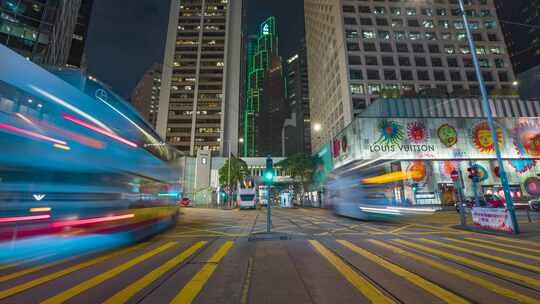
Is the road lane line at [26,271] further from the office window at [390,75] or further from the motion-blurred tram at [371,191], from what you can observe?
the office window at [390,75]

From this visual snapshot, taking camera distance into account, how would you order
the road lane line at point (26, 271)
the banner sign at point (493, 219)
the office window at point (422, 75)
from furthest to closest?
the office window at point (422, 75) < the banner sign at point (493, 219) < the road lane line at point (26, 271)

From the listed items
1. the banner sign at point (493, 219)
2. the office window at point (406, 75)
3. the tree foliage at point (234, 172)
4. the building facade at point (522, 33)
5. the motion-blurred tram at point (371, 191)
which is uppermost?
the building facade at point (522, 33)

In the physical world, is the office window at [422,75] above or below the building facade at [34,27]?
above

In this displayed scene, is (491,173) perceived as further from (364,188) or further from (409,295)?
(409,295)

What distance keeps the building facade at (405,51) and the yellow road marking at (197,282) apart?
47.3 metres

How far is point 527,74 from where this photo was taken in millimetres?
46594

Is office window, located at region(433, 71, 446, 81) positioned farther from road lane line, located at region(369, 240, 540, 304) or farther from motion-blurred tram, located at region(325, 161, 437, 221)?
road lane line, located at region(369, 240, 540, 304)

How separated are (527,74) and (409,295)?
68706mm

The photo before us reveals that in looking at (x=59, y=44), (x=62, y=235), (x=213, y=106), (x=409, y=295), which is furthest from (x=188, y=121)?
(x=409, y=295)

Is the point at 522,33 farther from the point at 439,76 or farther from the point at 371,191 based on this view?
the point at 371,191

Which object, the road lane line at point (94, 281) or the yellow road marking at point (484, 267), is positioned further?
the yellow road marking at point (484, 267)

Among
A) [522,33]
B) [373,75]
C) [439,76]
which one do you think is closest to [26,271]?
[373,75]

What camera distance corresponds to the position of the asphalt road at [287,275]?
12.9 ft

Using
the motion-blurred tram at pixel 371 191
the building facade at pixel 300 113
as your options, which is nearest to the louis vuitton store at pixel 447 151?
the motion-blurred tram at pixel 371 191
